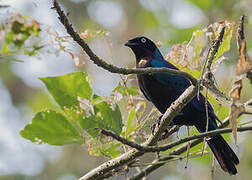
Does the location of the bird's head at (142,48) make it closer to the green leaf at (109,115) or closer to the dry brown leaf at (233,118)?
the green leaf at (109,115)

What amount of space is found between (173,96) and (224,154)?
33.7 inches

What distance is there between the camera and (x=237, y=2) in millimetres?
5859

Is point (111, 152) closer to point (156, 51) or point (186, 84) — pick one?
point (186, 84)

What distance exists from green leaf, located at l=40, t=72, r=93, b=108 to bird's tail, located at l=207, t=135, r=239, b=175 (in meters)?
1.03

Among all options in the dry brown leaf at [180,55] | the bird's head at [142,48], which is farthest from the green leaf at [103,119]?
the bird's head at [142,48]

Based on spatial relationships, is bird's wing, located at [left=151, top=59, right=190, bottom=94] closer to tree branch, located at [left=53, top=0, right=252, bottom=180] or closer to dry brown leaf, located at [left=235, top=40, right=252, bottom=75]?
tree branch, located at [left=53, top=0, right=252, bottom=180]

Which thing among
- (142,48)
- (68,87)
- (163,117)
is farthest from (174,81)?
(163,117)

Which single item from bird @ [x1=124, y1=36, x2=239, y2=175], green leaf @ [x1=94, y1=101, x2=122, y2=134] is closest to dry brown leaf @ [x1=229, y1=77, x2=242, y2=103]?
green leaf @ [x1=94, y1=101, x2=122, y2=134]

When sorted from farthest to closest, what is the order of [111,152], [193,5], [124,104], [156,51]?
[193,5] → [156,51] → [124,104] → [111,152]

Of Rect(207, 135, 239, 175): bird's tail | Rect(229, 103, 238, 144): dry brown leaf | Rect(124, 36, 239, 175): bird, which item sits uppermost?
Rect(229, 103, 238, 144): dry brown leaf

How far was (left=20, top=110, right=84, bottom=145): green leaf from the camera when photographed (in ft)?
8.65

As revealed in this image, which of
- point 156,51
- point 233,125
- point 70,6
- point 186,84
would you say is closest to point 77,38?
point 233,125

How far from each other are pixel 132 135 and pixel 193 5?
312cm

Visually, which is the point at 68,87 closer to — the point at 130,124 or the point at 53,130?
the point at 53,130
